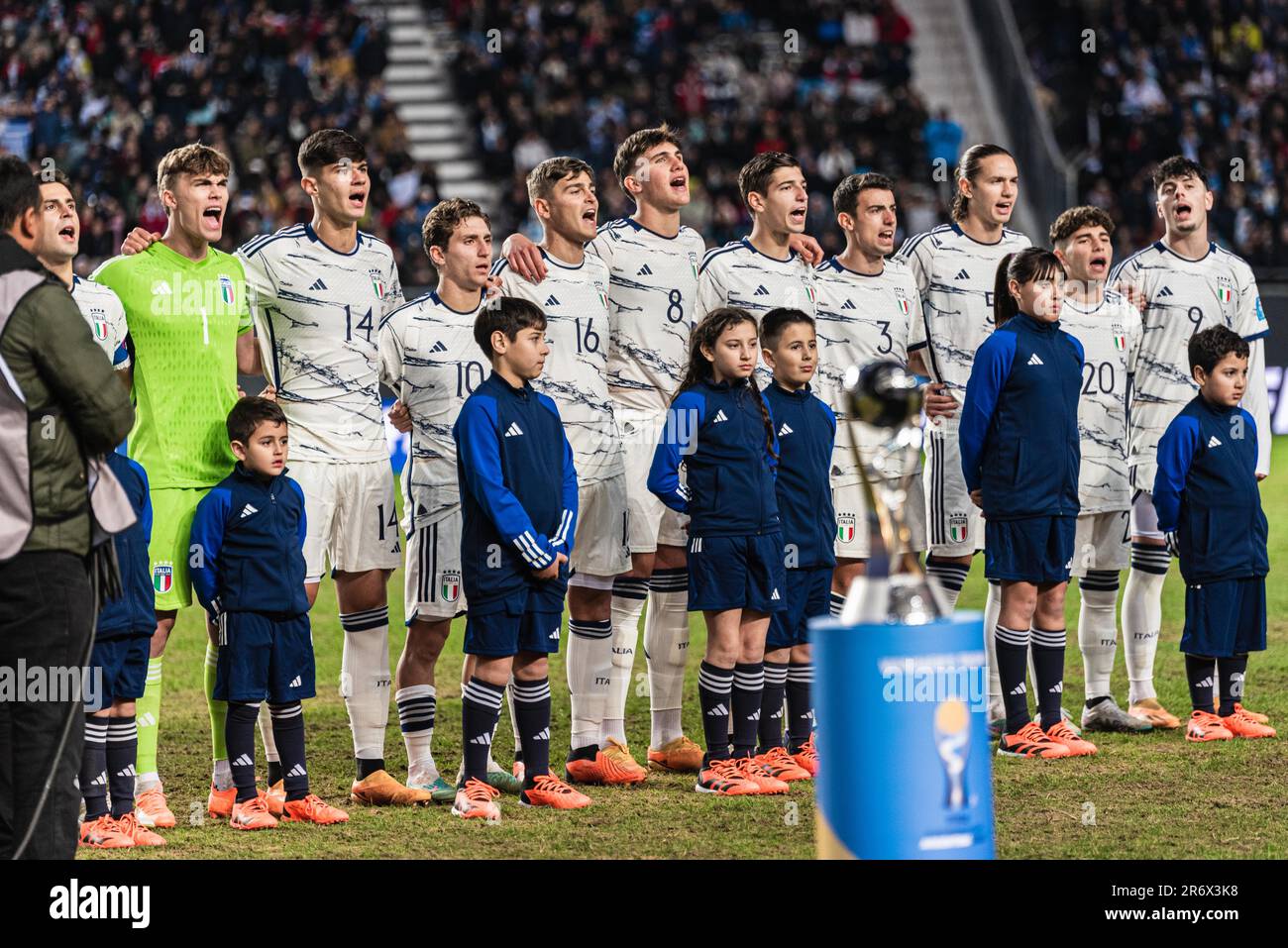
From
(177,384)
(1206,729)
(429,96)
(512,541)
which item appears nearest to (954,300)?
(1206,729)

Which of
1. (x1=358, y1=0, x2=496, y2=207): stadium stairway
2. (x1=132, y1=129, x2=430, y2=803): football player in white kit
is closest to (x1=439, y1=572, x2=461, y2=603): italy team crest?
(x1=132, y1=129, x2=430, y2=803): football player in white kit

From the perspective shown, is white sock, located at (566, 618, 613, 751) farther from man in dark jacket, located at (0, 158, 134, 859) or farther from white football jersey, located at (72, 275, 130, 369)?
man in dark jacket, located at (0, 158, 134, 859)

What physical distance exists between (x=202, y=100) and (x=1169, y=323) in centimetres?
1513

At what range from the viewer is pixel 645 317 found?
7742 millimetres

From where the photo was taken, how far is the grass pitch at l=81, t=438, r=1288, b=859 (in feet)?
19.8

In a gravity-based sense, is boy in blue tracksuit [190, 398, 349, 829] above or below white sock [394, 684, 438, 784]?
above

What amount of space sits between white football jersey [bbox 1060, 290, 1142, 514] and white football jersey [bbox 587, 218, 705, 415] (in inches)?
65.3

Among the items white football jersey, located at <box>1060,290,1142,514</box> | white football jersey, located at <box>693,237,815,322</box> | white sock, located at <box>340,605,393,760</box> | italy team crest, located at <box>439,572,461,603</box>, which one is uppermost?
white football jersey, located at <box>693,237,815,322</box>

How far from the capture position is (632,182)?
308 inches

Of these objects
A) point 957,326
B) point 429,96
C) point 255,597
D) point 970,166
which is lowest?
point 255,597

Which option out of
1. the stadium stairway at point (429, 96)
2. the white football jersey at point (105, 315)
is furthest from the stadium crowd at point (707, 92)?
the white football jersey at point (105, 315)

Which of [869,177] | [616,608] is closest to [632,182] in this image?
[869,177]

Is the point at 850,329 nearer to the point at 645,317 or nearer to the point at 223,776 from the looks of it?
the point at 645,317

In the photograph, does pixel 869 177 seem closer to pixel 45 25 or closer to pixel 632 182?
pixel 632 182
